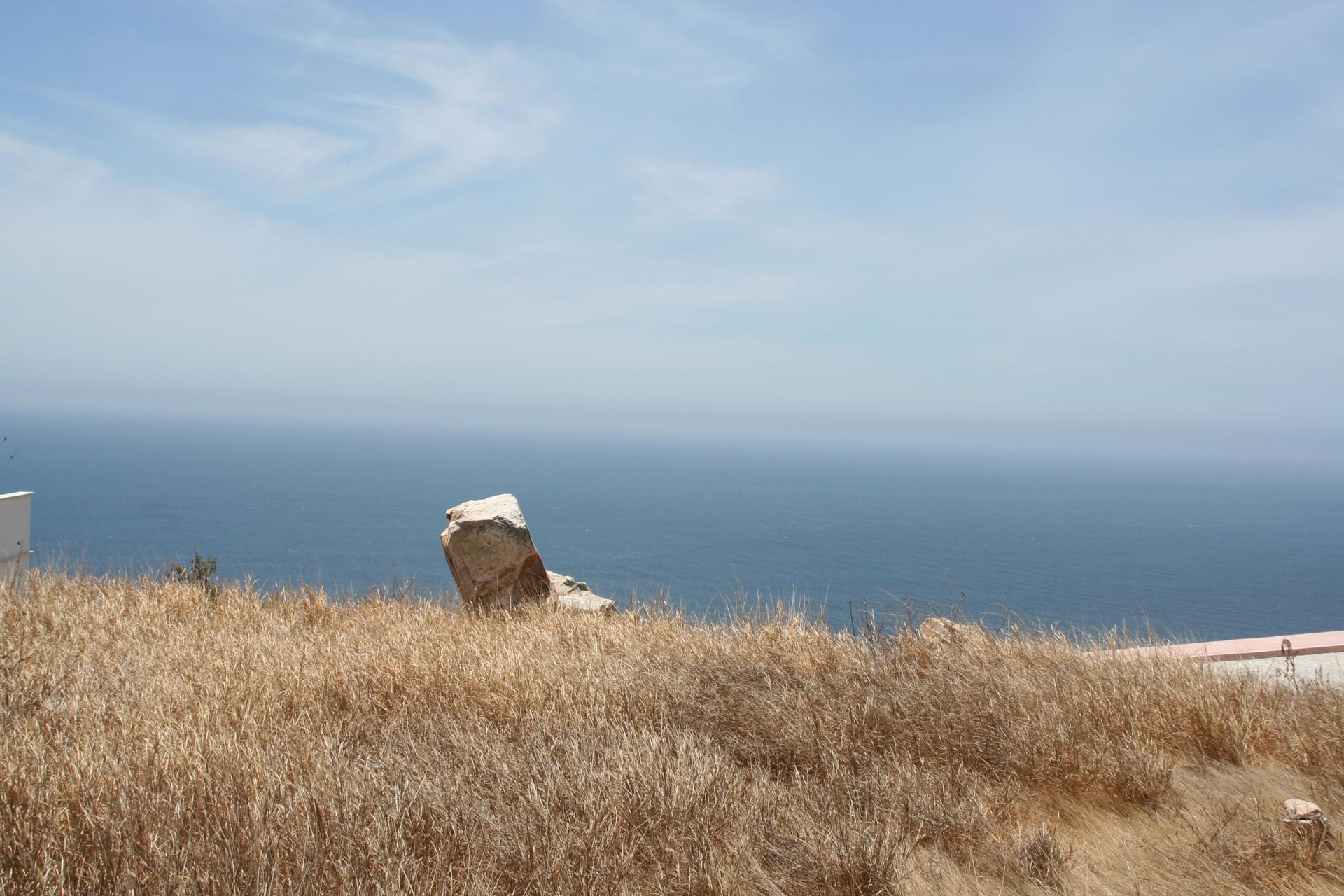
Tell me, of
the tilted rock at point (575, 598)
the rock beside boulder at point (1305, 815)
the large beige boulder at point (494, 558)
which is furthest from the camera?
the large beige boulder at point (494, 558)

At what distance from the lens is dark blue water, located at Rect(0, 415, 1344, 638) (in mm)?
55000

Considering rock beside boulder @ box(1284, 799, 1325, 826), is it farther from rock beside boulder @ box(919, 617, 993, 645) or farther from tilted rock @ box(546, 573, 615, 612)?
tilted rock @ box(546, 573, 615, 612)

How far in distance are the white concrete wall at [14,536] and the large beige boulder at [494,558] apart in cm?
429

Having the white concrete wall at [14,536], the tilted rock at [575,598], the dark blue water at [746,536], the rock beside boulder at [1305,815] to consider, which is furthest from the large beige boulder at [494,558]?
the rock beside boulder at [1305,815]

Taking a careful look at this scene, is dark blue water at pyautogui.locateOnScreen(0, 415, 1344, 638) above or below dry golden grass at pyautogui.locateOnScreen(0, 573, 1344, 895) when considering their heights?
below

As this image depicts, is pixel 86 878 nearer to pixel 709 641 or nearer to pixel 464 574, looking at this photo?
pixel 709 641

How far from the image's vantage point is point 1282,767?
3.83m

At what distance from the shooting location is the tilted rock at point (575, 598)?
7.55m

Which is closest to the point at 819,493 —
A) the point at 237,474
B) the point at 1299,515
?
the point at 1299,515

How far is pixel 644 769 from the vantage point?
3.07 meters

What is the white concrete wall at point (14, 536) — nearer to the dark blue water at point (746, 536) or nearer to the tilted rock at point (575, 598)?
the dark blue water at point (746, 536)

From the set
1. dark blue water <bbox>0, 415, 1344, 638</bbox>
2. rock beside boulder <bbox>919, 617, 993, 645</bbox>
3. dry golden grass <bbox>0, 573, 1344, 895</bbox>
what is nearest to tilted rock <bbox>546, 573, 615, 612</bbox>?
dark blue water <bbox>0, 415, 1344, 638</bbox>

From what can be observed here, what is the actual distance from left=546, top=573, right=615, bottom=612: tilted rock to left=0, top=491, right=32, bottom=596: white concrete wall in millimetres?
5343

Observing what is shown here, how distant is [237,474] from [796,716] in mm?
158716
